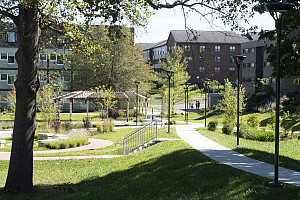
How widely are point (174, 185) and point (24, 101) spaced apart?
4751mm

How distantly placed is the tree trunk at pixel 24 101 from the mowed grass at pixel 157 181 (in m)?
0.53

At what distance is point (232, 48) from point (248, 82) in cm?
2222

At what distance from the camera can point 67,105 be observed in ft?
184

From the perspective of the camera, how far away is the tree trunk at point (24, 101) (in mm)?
10617

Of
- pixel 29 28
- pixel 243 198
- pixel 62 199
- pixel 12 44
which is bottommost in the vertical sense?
pixel 62 199

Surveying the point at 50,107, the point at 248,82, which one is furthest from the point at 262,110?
the point at 50,107

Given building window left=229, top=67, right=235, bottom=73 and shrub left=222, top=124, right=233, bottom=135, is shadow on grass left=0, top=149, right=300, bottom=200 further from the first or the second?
building window left=229, top=67, right=235, bottom=73

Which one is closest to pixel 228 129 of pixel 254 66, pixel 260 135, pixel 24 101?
pixel 260 135

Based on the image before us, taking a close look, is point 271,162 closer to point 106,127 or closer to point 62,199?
point 62,199

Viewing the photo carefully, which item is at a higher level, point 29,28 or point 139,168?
point 29,28

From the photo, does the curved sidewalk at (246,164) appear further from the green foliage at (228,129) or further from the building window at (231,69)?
the building window at (231,69)

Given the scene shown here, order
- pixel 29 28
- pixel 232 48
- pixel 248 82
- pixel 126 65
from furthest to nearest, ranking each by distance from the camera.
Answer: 1. pixel 232 48
2. pixel 248 82
3. pixel 126 65
4. pixel 29 28

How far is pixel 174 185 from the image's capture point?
984cm

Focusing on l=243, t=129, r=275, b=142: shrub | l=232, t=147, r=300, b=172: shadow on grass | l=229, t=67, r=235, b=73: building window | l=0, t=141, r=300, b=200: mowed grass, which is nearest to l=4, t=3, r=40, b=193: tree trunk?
l=0, t=141, r=300, b=200: mowed grass
